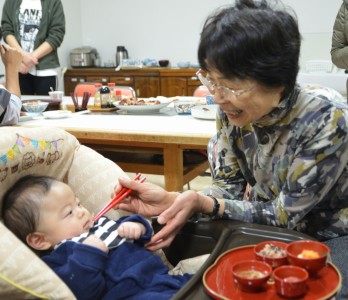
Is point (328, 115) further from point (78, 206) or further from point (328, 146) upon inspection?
point (78, 206)

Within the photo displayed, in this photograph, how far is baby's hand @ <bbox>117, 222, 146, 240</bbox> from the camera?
135 centimetres

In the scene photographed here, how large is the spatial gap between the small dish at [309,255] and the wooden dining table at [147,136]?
112 cm

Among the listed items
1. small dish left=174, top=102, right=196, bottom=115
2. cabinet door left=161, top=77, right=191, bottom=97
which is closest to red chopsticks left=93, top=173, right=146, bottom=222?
small dish left=174, top=102, right=196, bottom=115

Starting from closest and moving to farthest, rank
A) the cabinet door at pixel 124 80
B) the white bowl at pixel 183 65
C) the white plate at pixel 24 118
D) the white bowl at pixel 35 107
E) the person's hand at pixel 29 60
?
the white plate at pixel 24 118 < the white bowl at pixel 35 107 < the person's hand at pixel 29 60 < the white bowl at pixel 183 65 < the cabinet door at pixel 124 80

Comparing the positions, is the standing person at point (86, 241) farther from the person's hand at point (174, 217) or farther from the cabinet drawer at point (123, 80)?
the cabinet drawer at point (123, 80)

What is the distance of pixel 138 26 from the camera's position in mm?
6699

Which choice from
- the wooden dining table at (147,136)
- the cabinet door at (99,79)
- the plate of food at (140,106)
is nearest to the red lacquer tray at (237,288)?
the wooden dining table at (147,136)

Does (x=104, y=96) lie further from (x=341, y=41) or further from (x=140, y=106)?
(x=341, y=41)

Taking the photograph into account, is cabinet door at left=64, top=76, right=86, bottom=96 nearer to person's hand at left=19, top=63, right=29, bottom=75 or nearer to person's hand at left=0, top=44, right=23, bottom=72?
person's hand at left=19, top=63, right=29, bottom=75

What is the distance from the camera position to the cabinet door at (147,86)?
6207 millimetres

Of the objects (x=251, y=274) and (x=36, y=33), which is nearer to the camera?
(x=251, y=274)

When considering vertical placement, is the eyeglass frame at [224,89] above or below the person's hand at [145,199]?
above

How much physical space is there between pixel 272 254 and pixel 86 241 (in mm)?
531

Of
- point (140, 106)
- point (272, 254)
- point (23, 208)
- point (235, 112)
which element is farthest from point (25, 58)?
point (272, 254)
